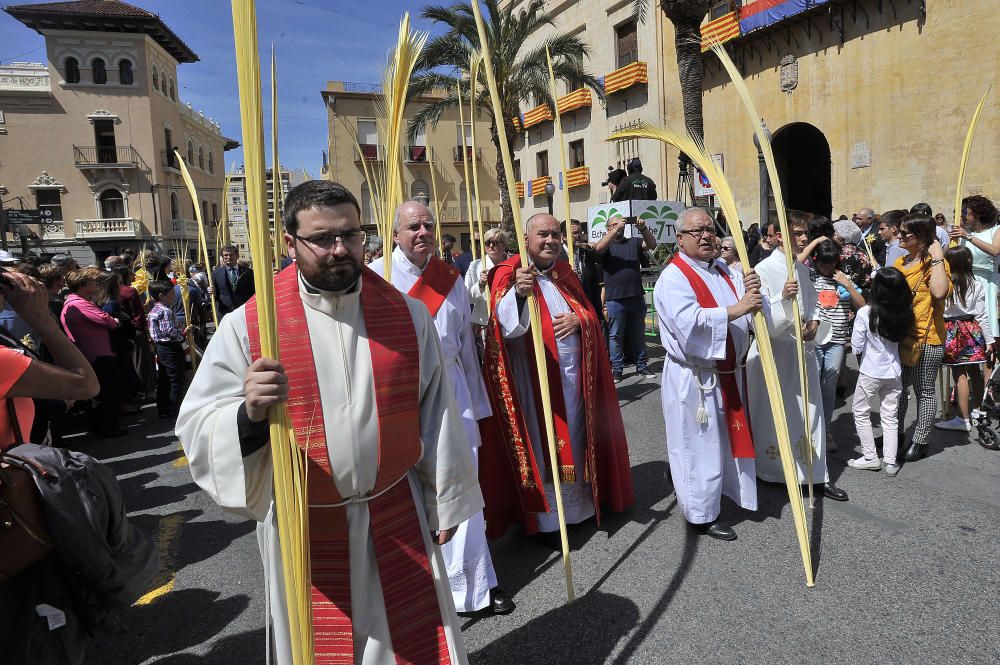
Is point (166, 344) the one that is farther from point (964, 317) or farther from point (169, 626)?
point (964, 317)

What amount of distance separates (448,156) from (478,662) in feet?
100

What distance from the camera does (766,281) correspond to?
4133 mm

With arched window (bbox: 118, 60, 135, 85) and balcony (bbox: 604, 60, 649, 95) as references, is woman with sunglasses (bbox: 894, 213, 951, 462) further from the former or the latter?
arched window (bbox: 118, 60, 135, 85)

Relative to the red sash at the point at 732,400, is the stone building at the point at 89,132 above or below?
above

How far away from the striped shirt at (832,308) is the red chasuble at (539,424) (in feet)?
6.83

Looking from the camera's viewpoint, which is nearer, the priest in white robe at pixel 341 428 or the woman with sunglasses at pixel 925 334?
the priest in white robe at pixel 341 428

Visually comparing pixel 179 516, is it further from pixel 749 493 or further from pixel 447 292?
pixel 749 493

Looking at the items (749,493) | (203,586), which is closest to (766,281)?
(749,493)

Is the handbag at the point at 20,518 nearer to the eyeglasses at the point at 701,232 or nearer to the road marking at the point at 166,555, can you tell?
the road marking at the point at 166,555

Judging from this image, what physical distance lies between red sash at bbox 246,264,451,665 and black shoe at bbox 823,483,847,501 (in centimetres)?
302

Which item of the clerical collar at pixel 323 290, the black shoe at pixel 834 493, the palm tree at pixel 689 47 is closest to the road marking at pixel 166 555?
the clerical collar at pixel 323 290

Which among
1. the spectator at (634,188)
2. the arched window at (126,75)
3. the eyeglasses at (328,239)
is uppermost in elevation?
the arched window at (126,75)

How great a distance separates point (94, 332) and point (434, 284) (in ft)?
14.4

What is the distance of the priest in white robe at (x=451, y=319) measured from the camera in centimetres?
299
